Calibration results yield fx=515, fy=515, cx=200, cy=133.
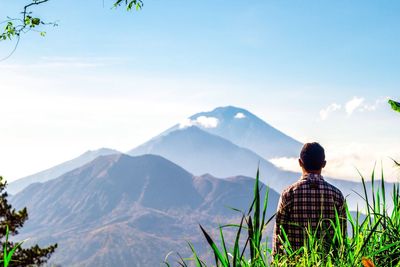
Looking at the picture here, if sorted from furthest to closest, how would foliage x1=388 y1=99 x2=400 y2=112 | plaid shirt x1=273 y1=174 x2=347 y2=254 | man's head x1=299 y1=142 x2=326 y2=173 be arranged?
man's head x1=299 y1=142 x2=326 y2=173 < plaid shirt x1=273 y1=174 x2=347 y2=254 < foliage x1=388 y1=99 x2=400 y2=112

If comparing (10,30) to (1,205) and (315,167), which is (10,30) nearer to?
(315,167)

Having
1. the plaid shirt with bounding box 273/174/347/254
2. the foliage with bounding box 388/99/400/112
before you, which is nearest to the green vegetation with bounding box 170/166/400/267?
the foliage with bounding box 388/99/400/112

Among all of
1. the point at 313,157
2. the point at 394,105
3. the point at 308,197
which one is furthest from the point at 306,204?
the point at 394,105

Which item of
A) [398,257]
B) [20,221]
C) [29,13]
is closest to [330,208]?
[398,257]

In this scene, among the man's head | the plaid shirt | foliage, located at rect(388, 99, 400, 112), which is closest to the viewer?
foliage, located at rect(388, 99, 400, 112)

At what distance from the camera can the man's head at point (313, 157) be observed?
5777 mm

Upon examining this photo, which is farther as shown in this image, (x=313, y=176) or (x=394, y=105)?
(x=313, y=176)

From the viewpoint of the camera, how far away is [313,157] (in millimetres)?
5789

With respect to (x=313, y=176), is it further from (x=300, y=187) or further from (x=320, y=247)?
(x=320, y=247)

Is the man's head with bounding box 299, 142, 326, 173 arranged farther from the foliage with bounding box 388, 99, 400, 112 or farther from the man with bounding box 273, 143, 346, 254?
the foliage with bounding box 388, 99, 400, 112

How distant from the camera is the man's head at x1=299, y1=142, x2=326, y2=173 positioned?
578 cm

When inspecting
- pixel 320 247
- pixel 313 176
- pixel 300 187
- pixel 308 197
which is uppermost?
pixel 313 176

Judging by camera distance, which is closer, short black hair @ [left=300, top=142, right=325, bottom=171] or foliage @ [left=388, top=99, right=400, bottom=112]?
foliage @ [left=388, top=99, right=400, bottom=112]

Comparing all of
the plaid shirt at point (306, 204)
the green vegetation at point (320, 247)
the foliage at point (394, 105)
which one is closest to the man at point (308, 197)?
the plaid shirt at point (306, 204)
